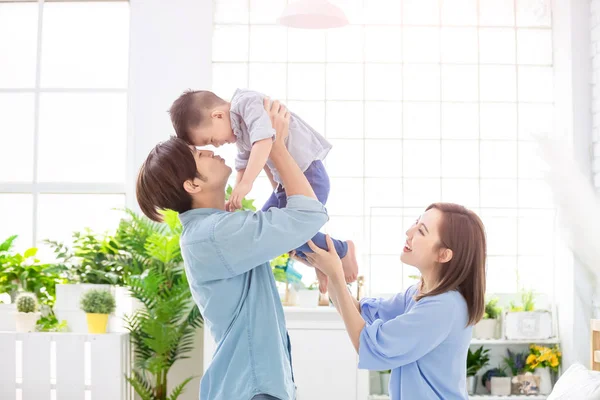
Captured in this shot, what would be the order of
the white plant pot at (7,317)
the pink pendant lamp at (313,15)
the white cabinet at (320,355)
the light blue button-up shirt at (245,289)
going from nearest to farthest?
the light blue button-up shirt at (245,289) → the pink pendant lamp at (313,15) → the white cabinet at (320,355) → the white plant pot at (7,317)

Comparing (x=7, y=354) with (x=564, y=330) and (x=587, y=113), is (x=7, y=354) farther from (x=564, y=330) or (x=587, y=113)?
(x=587, y=113)

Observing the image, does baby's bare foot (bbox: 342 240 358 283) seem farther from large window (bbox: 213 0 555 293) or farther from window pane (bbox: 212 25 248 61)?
window pane (bbox: 212 25 248 61)

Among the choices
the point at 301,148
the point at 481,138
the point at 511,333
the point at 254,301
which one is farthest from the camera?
the point at 481,138

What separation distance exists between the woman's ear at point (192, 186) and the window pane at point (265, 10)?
368cm

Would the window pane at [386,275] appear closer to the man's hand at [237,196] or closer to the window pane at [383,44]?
the window pane at [383,44]

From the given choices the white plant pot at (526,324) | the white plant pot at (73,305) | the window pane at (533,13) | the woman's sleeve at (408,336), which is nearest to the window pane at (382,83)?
the window pane at (533,13)

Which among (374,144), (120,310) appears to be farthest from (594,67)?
(120,310)

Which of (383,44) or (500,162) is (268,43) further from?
(500,162)

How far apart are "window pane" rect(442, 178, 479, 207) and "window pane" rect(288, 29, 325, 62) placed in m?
1.22

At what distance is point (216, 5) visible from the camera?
5.15 metres

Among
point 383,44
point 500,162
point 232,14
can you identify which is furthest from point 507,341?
point 232,14

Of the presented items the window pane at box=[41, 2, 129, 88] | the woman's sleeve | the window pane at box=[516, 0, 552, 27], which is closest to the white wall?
the window pane at box=[41, 2, 129, 88]

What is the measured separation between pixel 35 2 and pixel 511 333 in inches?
154

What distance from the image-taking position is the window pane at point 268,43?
203 inches
